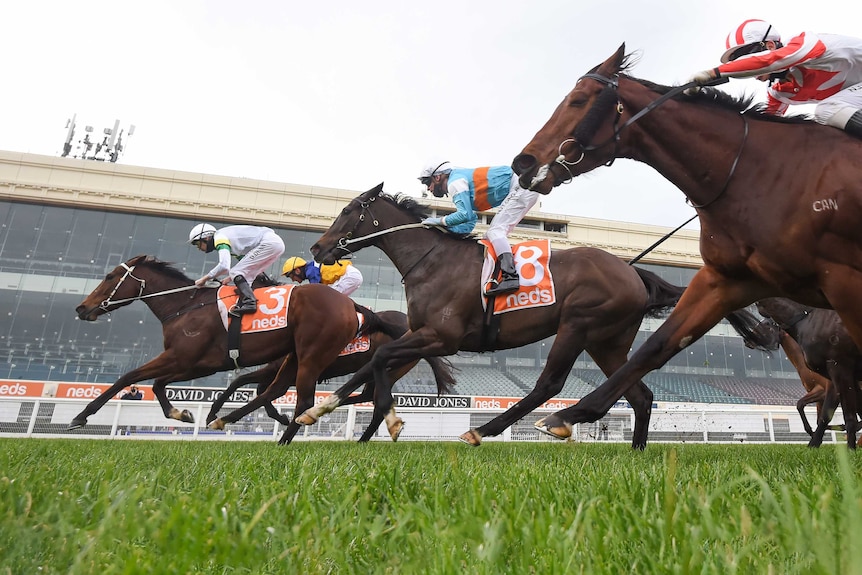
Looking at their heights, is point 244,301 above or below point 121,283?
above

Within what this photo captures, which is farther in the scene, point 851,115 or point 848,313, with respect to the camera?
point 851,115

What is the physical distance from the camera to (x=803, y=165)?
264 cm

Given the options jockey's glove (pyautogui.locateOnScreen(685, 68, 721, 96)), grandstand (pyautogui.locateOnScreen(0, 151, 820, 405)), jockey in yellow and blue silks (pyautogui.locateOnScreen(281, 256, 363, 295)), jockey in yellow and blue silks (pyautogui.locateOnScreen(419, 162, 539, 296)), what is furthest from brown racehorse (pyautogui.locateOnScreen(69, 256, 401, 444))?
grandstand (pyautogui.locateOnScreen(0, 151, 820, 405))

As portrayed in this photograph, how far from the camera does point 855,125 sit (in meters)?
2.71

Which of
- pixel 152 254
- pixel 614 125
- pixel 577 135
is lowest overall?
pixel 152 254

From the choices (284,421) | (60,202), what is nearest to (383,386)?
(284,421)

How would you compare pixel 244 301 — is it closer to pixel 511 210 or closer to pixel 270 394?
pixel 270 394

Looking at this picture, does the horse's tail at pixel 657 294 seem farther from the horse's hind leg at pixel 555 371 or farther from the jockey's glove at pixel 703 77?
the jockey's glove at pixel 703 77

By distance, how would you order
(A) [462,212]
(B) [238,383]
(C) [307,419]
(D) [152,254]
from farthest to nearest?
1. (D) [152,254]
2. (B) [238,383]
3. (A) [462,212]
4. (C) [307,419]

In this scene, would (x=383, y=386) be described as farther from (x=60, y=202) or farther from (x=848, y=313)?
(x=60, y=202)

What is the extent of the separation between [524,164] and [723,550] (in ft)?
8.97

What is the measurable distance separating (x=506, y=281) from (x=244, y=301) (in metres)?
3.90

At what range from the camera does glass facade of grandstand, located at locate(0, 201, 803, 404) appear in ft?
89.0

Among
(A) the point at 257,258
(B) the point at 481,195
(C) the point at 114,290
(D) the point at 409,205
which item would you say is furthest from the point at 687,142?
(C) the point at 114,290
